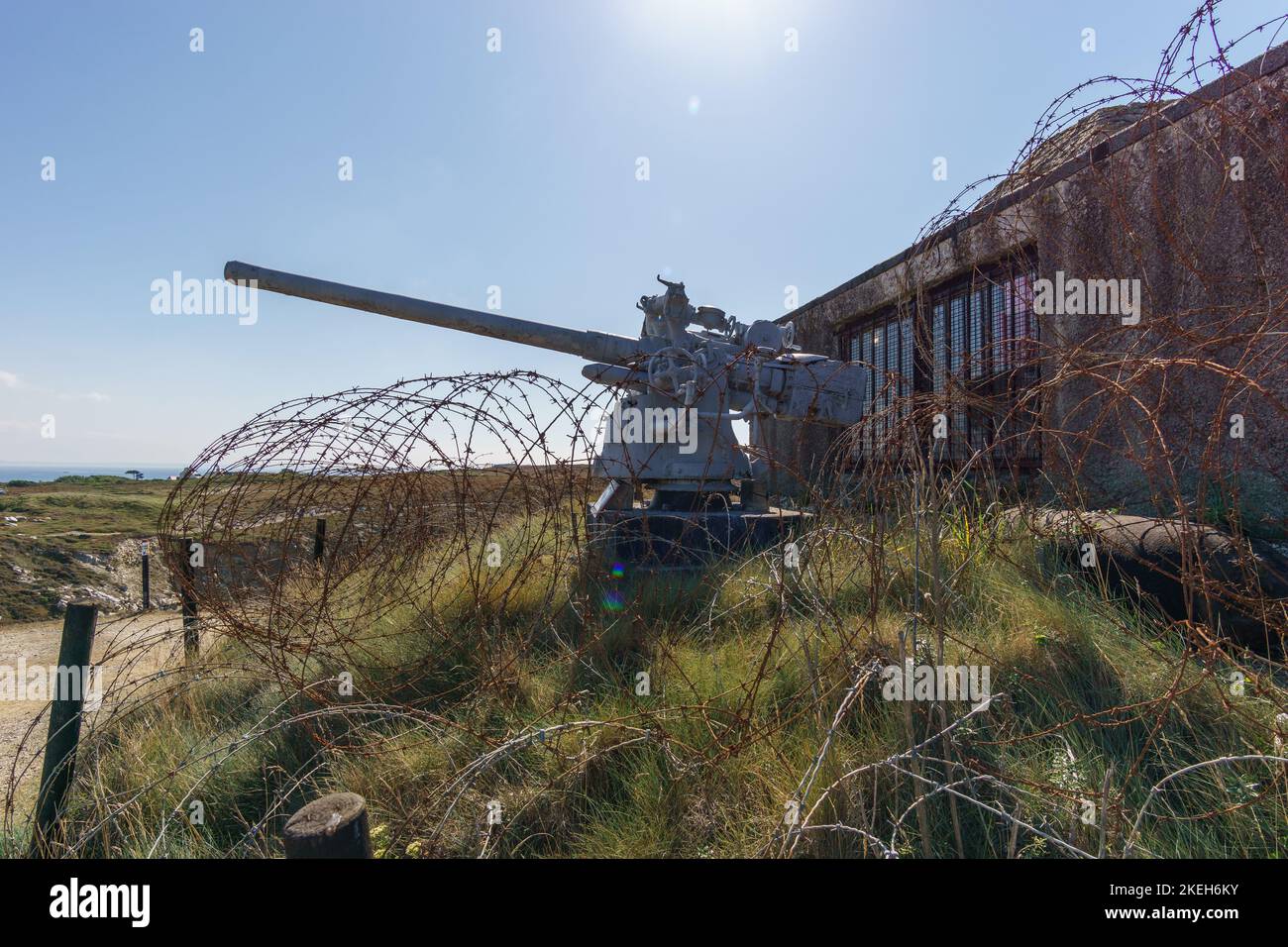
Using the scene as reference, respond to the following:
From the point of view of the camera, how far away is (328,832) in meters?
1.57

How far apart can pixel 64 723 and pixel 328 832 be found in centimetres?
174

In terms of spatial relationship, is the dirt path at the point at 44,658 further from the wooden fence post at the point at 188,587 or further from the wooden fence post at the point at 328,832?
the wooden fence post at the point at 328,832

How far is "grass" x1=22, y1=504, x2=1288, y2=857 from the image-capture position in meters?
2.10

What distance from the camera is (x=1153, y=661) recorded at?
9.50 feet

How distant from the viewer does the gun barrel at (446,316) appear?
528cm

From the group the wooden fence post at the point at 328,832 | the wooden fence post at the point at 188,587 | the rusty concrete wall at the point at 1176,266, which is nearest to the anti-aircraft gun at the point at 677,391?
the rusty concrete wall at the point at 1176,266

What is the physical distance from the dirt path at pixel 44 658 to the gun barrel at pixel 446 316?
2.55m

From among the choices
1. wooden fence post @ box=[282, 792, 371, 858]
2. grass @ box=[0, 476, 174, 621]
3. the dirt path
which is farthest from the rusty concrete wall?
grass @ box=[0, 476, 174, 621]

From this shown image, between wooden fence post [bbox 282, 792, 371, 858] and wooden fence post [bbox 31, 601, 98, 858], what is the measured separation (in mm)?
1546

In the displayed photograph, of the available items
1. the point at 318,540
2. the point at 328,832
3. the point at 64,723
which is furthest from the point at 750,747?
the point at 318,540

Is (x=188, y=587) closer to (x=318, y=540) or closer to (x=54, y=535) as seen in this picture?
(x=318, y=540)
